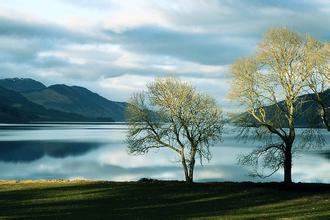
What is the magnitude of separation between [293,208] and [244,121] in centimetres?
1446

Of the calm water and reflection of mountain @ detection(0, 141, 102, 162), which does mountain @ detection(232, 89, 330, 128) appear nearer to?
the calm water

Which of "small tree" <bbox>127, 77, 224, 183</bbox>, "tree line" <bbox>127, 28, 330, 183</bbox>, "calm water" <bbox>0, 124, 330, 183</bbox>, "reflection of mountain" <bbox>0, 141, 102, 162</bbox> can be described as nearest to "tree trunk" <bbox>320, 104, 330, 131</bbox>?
"tree line" <bbox>127, 28, 330, 183</bbox>

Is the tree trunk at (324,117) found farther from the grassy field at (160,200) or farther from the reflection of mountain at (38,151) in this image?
the reflection of mountain at (38,151)

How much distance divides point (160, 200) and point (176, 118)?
1473cm

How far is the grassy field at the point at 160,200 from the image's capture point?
3053cm

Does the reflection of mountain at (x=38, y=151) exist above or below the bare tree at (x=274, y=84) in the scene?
below

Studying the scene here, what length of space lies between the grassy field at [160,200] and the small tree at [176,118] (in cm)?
523

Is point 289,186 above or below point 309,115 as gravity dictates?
below

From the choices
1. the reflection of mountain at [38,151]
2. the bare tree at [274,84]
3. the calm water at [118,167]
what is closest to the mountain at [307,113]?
the bare tree at [274,84]

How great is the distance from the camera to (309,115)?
45.5 m

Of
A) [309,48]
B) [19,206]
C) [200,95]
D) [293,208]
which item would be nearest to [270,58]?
[309,48]

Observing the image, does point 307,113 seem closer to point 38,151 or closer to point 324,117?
point 324,117

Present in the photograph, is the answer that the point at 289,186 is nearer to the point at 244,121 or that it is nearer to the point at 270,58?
the point at 244,121

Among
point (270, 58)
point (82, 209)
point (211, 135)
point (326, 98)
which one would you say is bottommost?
point (82, 209)
